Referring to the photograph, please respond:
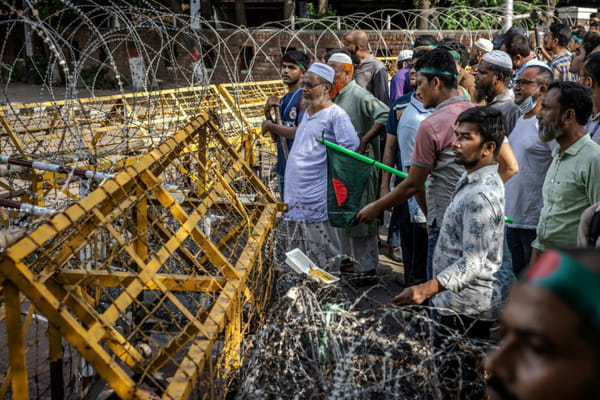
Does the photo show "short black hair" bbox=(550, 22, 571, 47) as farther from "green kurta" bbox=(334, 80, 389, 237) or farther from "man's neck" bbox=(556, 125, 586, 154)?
"man's neck" bbox=(556, 125, 586, 154)

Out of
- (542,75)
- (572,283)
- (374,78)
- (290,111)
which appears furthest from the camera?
(374,78)

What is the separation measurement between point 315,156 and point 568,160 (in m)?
2.19

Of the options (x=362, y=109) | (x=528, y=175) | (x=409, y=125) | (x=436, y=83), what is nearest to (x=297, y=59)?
(x=362, y=109)

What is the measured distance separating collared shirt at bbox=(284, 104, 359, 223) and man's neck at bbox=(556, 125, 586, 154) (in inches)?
75.9

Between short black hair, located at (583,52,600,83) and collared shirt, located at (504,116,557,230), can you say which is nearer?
short black hair, located at (583,52,600,83)

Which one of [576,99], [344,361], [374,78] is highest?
[576,99]

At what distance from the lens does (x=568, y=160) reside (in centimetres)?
357

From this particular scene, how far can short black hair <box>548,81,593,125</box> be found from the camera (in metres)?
3.55

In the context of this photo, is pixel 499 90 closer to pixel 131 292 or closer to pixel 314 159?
pixel 314 159

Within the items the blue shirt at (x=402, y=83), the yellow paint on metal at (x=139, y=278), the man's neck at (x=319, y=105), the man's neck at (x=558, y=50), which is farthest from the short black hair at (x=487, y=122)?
the man's neck at (x=558, y=50)

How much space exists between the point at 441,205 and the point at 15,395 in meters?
2.57

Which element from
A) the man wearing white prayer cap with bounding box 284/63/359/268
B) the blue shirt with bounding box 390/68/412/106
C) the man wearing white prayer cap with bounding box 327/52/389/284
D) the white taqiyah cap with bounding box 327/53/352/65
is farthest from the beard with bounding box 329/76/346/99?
the blue shirt with bounding box 390/68/412/106

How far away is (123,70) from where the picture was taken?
23.2 m

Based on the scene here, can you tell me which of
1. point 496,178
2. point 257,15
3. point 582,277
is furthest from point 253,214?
point 257,15
